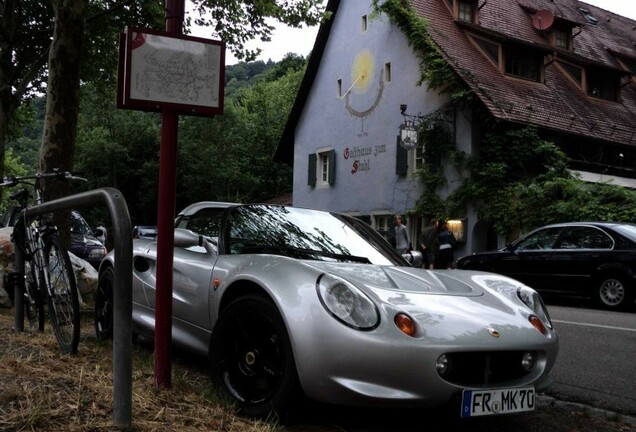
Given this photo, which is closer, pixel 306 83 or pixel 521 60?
pixel 521 60

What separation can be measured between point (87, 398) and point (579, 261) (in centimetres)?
1006

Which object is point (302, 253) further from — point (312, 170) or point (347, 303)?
point (312, 170)

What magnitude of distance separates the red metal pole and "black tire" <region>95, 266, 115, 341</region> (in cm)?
172

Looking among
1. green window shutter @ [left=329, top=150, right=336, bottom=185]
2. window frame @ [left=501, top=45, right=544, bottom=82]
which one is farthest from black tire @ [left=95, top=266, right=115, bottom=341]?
green window shutter @ [left=329, top=150, right=336, bottom=185]

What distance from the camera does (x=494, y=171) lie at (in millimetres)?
19500

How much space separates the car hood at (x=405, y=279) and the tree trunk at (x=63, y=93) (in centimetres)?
602

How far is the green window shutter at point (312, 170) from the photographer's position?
2740 cm

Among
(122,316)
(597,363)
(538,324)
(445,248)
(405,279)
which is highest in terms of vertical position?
(405,279)

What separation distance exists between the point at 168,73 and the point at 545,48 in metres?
22.1

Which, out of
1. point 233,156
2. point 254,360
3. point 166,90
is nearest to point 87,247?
point 166,90

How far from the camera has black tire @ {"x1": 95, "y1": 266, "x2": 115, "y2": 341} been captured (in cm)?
505

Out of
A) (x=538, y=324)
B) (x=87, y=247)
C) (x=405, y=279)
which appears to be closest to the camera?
A: (x=538, y=324)

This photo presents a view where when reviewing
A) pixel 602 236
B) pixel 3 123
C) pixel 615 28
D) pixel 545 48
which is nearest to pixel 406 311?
pixel 602 236

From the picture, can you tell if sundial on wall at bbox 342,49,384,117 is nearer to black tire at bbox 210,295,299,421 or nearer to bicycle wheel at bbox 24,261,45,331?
bicycle wheel at bbox 24,261,45,331
